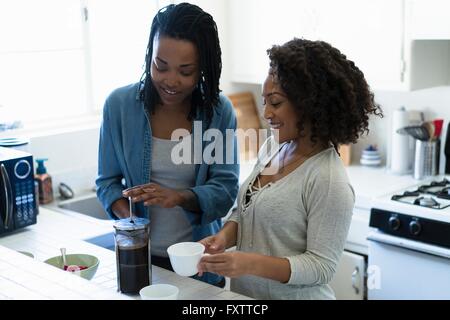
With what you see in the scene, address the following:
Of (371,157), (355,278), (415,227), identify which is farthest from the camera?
(371,157)

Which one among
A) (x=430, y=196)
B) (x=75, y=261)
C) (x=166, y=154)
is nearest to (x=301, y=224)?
(x=166, y=154)

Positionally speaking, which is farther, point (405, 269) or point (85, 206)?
point (85, 206)

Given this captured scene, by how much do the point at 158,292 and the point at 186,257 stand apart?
10 cm

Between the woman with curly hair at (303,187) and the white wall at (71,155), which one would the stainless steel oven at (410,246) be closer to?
the woman with curly hair at (303,187)

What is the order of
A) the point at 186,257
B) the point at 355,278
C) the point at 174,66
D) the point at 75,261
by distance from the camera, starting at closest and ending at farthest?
the point at 186,257 < the point at 174,66 < the point at 75,261 < the point at 355,278

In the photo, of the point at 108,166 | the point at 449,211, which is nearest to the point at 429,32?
the point at 449,211

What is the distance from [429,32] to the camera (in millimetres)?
2623

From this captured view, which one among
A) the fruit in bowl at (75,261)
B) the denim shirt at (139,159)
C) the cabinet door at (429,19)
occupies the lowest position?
the fruit in bowl at (75,261)

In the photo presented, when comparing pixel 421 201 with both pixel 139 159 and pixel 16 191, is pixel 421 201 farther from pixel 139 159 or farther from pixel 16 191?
pixel 16 191

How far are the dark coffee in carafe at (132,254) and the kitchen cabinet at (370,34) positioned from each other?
5.67 feet

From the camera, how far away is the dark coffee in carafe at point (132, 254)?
1.43 metres

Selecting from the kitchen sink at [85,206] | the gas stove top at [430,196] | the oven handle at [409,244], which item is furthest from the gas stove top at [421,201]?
the kitchen sink at [85,206]

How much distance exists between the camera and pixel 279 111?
148 cm
